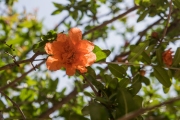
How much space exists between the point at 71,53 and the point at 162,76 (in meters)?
0.63

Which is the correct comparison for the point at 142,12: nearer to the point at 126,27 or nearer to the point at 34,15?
the point at 34,15

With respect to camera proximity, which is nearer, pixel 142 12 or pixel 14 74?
pixel 142 12

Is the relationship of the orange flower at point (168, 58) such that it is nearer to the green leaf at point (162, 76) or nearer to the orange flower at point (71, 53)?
the green leaf at point (162, 76)

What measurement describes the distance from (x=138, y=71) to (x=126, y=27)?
2.69m

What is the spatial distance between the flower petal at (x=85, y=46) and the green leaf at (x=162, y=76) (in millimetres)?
523

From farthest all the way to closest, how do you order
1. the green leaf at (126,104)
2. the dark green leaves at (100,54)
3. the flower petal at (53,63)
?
1. the dark green leaves at (100,54)
2. the flower petal at (53,63)
3. the green leaf at (126,104)

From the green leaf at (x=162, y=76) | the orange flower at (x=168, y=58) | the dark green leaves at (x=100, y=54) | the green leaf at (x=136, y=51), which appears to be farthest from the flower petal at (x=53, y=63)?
the orange flower at (x=168, y=58)

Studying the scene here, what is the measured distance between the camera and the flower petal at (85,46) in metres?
1.57

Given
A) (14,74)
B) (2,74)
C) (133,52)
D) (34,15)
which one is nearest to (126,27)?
(34,15)

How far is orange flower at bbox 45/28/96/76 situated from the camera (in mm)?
1560

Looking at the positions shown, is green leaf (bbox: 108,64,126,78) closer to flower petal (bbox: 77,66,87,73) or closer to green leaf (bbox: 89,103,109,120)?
flower petal (bbox: 77,66,87,73)

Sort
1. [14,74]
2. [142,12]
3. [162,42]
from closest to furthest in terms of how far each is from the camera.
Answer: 1. [162,42]
2. [142,12]
3. [14,74]

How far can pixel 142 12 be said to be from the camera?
244 centimetres

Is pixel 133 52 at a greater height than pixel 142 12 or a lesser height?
lesser
